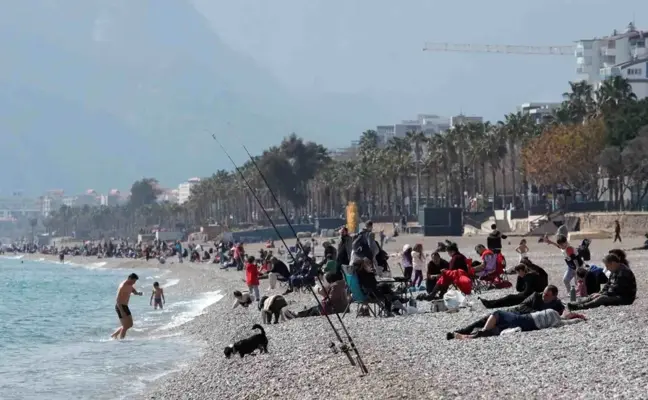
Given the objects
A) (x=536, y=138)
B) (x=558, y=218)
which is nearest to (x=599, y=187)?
(x=536, y=138)

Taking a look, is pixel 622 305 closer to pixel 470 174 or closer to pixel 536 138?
pixel 536 138

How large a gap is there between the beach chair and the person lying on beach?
4154 mm

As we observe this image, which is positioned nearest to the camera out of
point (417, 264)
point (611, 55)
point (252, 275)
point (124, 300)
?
point (124, 300)

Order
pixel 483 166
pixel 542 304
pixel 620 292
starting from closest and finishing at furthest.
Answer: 1. pixel 542 304
2. pixel 620 292
3. pixel 483 166

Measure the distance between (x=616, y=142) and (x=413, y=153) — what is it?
37281mm

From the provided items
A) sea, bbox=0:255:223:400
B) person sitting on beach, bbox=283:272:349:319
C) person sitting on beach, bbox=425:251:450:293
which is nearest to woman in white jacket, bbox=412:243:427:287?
person sitting on beach, bbox=425:251:450:293

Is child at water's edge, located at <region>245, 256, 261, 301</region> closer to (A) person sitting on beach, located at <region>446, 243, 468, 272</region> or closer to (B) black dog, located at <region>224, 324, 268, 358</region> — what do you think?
(A) person sitting on beach, located at <region>446, 243, 468, 272</region>

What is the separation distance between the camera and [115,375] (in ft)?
53.9

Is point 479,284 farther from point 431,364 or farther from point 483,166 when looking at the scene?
point 483,166

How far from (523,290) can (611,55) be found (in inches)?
5408

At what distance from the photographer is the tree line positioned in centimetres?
6481

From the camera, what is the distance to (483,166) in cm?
8219

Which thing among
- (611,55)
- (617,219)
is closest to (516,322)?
(617,219)

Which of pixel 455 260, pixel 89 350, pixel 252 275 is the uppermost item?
pixel 455 260
